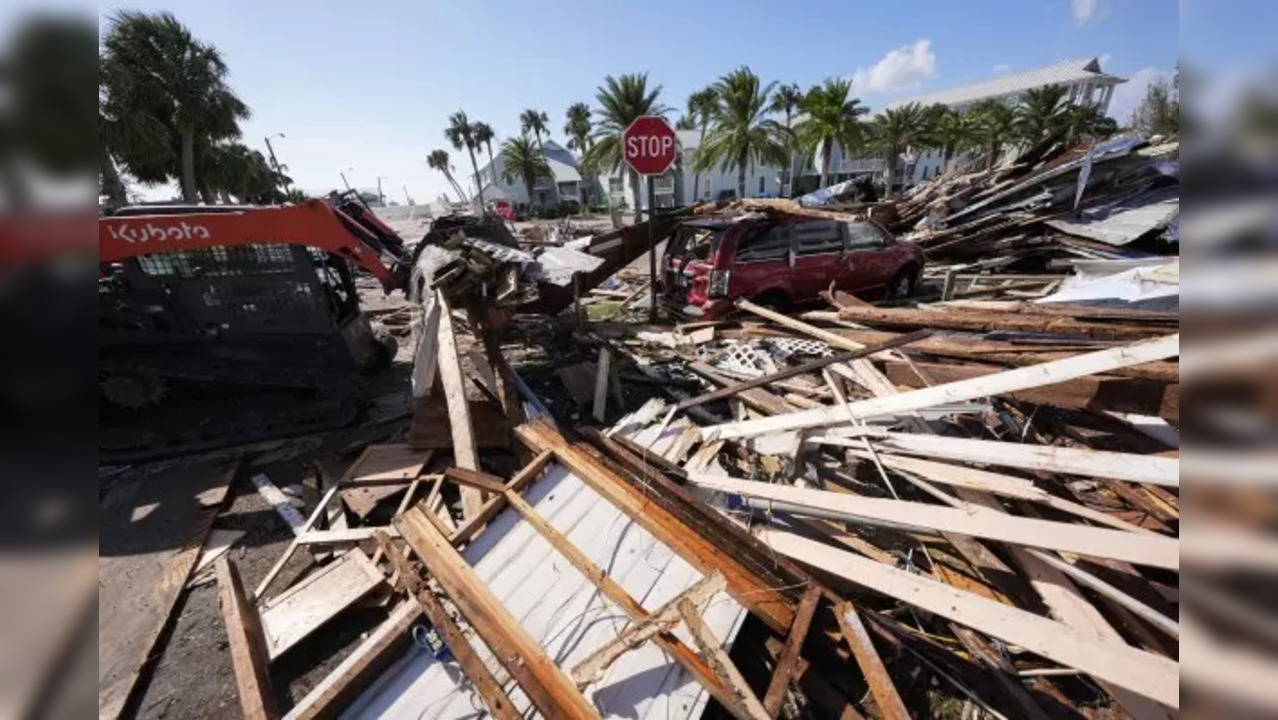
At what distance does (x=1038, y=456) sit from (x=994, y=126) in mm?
37566

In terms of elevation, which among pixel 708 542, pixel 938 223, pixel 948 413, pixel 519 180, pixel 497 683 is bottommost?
pixel 497 683

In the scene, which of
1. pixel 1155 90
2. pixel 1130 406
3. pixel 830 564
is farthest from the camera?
pixel 1130 406

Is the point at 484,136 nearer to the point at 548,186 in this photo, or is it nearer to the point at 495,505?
the point at 548,186

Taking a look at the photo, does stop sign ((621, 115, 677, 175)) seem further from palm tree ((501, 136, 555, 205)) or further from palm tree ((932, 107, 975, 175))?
palm tree ((501, 136, 555, 205))

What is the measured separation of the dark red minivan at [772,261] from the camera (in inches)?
282

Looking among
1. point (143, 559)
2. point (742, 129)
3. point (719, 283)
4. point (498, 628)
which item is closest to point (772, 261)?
point (719, 283)

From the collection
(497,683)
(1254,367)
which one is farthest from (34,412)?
(497,683)

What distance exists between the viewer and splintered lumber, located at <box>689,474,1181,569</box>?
2.33 m

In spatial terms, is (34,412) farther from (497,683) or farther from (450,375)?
(450,375)

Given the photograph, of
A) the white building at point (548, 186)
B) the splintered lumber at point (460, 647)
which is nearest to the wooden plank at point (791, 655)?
the splintered lumber at point (460, 647)

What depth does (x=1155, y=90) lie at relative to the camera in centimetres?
80

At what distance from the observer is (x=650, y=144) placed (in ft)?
25.3

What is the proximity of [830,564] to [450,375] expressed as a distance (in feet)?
11.4

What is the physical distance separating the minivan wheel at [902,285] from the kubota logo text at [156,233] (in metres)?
9.58
